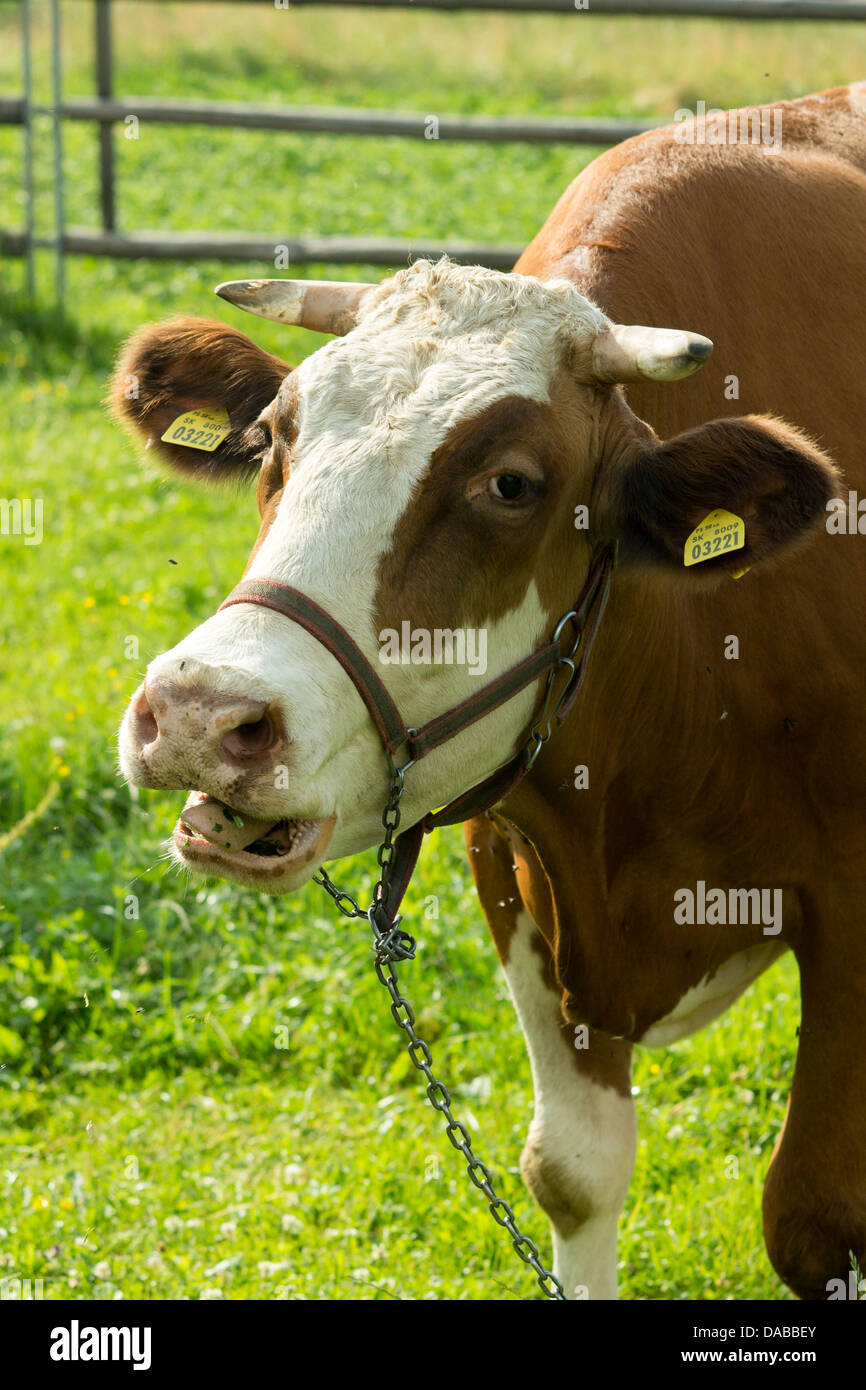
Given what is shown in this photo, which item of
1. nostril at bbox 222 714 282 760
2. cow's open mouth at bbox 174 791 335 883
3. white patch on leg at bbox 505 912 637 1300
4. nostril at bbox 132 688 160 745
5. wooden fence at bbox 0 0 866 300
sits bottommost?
white patch on leg at bbox 505 912 637 1300

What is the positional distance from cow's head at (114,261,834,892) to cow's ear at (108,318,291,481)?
0.81 feet

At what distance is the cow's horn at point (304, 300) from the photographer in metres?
3.08

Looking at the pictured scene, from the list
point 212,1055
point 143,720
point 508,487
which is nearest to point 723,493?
point 508,487

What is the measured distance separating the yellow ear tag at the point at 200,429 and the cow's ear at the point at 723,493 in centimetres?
88

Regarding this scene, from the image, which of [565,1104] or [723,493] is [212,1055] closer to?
[565,1104]

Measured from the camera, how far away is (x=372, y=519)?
8.44ft

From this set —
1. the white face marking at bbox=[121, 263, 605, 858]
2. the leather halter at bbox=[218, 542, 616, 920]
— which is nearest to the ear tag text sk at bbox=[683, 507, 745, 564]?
the leather halter at bbox=[218, 542, 616, 920]

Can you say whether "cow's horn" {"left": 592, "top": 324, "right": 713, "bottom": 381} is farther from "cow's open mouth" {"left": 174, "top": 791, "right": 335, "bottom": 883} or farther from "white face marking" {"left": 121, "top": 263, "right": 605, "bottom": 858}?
"cow's open mouth" {"left": 174, "top": 791, "right": 335, "bottom": 883}

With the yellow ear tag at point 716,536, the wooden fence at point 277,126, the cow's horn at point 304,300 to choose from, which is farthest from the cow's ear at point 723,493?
the wooden fence at point 277,126

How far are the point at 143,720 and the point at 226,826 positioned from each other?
207mm

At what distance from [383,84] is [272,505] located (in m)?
17.8

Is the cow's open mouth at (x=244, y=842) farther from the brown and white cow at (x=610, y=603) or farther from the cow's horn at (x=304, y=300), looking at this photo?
the cow's horn at (x=304, y=300)

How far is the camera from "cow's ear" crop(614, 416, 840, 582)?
276 cm
